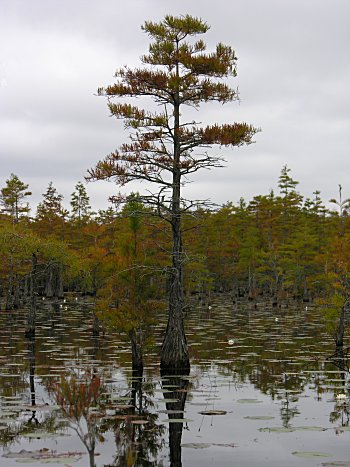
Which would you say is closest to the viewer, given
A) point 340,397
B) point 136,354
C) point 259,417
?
point 259,417

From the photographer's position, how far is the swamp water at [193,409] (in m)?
8.52

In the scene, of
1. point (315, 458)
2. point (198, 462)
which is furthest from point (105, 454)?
point (315, 458)

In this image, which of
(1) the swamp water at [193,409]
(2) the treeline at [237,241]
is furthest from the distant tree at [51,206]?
(1) the swamp water at [193,409]

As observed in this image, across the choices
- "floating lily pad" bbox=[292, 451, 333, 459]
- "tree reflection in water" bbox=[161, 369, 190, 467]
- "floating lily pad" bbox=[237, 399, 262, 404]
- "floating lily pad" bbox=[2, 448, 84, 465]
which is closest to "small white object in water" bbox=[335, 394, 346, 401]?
"floating lily pad" bbox=[237, 399, 262, 404]

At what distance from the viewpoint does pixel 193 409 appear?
38.4 ft

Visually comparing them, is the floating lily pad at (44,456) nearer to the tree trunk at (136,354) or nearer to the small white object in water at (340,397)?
the small white object in water at (340,397)

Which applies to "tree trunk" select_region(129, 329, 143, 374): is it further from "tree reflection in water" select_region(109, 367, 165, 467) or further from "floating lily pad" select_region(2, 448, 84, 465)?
"floating lily pad" select_region(2, 448, 84, 465)

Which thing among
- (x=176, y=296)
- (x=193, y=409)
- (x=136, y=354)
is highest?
(x=176, y=296)

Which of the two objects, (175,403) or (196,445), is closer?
(196,445)

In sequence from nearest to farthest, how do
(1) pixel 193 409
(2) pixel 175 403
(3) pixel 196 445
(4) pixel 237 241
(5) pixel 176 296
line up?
(3) pixel 196 445 < (1) pixel 193 409 < (2) pixel 175 403 < (5) pixel 176 296 < (4) pixel 237 241

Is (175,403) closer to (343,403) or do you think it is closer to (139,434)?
(139,434)

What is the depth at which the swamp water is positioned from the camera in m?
8.52

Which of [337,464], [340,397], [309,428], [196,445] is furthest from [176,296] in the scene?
[337,464]

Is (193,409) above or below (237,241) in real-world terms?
below
